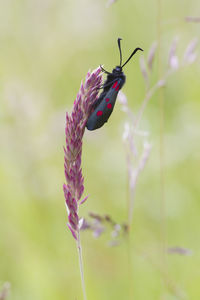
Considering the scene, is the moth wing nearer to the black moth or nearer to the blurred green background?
the black moth

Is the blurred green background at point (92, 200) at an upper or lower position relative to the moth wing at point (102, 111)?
lower

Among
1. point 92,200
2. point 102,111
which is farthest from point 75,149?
point 92,200

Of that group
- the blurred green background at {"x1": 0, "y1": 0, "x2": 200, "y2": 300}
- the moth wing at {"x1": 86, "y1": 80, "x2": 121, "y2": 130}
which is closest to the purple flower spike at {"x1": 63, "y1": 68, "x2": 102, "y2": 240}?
the moth wing at {"x1": 86, "y1": 80, "x2": 121, "y2": 130}

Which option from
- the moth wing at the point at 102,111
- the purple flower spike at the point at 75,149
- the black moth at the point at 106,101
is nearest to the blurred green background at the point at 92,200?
the black moth at the point at 106,101

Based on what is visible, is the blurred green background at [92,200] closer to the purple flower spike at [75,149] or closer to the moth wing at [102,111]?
the moth wing at [102,111]

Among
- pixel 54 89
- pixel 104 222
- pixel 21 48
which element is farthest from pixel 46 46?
pixel 104 222
